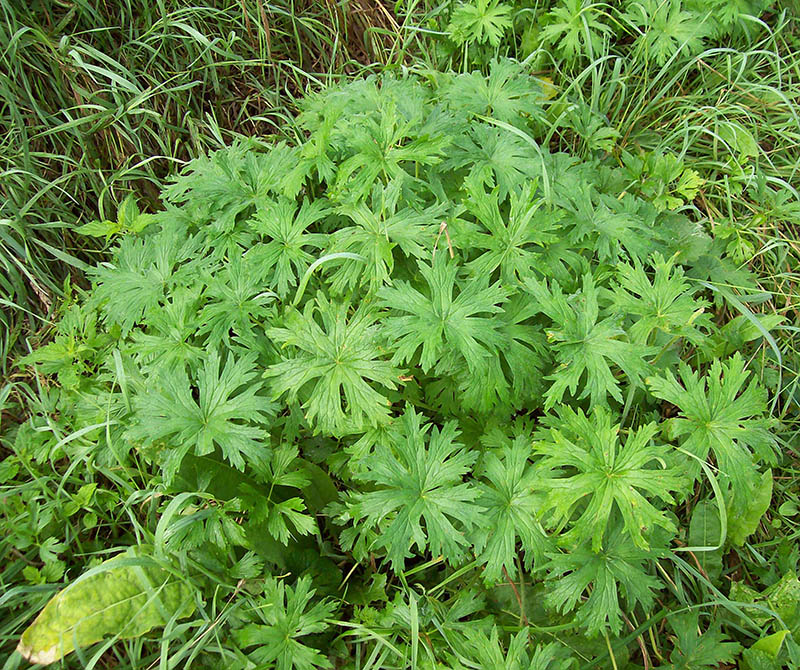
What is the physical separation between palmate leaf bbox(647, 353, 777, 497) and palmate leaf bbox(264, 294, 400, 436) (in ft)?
2.79

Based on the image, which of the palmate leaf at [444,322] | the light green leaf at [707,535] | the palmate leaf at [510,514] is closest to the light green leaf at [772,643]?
the light green leaf at [707,535]

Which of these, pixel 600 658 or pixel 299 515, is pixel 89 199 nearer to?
pixel 299 515

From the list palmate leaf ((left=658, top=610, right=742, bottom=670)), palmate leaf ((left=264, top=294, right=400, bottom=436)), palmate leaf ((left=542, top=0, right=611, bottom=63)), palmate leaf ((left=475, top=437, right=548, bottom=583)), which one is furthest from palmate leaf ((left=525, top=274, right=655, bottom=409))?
palmate leaf ((left=542, top=0, right=611, bottom=63))

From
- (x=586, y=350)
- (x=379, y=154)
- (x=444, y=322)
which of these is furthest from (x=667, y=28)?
(x=444, y=322)

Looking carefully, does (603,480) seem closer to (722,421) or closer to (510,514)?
(510,514)

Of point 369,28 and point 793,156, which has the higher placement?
point 369,28

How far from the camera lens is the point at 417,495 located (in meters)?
1.76

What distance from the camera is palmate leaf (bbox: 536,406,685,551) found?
1591 millimetres

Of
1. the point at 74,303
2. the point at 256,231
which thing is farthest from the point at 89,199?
the point at 256,231

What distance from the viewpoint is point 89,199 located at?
2.89m

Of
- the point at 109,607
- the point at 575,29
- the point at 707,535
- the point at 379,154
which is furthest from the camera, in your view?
the point at 575,29

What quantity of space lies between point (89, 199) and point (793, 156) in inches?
141

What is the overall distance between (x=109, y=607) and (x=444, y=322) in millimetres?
1387

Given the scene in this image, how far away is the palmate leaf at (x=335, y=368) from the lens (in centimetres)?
183
